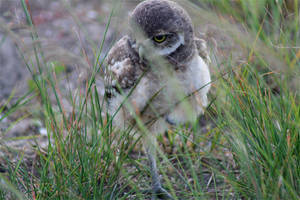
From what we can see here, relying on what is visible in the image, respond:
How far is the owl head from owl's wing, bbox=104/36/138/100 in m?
0.12

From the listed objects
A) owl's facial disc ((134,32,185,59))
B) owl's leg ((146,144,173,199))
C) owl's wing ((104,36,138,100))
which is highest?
owl's facial disc ((134,32,185,59))

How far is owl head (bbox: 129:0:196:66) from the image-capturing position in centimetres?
233

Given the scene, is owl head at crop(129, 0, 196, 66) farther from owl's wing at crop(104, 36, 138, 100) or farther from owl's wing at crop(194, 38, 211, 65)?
owl's wing at crop(194, 38, 211, 65)

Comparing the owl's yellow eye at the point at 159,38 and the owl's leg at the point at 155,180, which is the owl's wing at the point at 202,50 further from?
the owl's leg at the point at 155,180

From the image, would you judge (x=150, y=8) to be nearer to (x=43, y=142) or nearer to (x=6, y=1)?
(x=6, y=1)

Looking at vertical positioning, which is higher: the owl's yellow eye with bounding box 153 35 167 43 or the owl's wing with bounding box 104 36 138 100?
the owl's yellow eye with bounding box 153 35 167 43

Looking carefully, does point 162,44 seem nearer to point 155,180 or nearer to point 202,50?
point 202,50

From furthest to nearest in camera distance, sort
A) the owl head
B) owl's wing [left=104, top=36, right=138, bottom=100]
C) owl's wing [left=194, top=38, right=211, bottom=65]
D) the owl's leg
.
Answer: owl's wing [left=194, top=38, right=211, bottom=65] → the owl's leg → owl's wing [left=104, top=36, right=138, bottom=100] → the owl head

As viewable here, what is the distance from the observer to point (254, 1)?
2.88 m

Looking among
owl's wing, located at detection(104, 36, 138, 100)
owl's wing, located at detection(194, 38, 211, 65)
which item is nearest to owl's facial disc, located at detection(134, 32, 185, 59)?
owl's wing, located at detection(104, 36, 138, 100)

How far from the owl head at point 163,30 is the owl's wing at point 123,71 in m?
0.12

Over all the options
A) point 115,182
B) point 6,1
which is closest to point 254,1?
point 115,182

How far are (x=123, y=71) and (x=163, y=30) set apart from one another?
0.46 meters

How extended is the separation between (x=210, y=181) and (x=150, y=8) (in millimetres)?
1557
